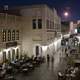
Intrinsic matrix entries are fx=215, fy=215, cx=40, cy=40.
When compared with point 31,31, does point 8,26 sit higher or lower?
higher

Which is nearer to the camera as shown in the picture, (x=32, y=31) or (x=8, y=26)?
(x=8, y=26)

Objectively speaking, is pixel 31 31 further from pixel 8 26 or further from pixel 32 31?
pixel 8 26

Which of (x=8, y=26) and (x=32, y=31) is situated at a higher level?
(x=8, y=26)

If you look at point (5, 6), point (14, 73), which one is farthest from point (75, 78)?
point (5, 6)

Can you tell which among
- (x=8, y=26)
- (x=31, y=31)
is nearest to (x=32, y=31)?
(x=31, y=31)

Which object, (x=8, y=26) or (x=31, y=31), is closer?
(x=8, y=26)

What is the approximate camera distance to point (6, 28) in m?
30.9

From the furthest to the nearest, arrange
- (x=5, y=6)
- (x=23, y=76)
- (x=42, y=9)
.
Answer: (x=5, y=6) → (x=42, y=9) → (x=23, y=76)

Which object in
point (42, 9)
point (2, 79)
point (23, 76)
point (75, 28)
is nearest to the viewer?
point (2, 79)

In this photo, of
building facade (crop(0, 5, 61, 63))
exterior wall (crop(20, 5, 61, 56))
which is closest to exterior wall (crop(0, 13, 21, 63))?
building facade (crop(0, 5, 61, 63))

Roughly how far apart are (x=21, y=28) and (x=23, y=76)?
1406 centimetres

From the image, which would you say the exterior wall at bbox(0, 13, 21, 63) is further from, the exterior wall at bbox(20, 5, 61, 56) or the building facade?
the exterior wall at bbox(20, 5, 61, 56)

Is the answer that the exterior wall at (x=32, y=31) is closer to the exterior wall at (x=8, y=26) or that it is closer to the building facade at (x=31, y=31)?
the building facade at (x=31, y=31)

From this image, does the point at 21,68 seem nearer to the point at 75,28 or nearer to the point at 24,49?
the point at 24,49
